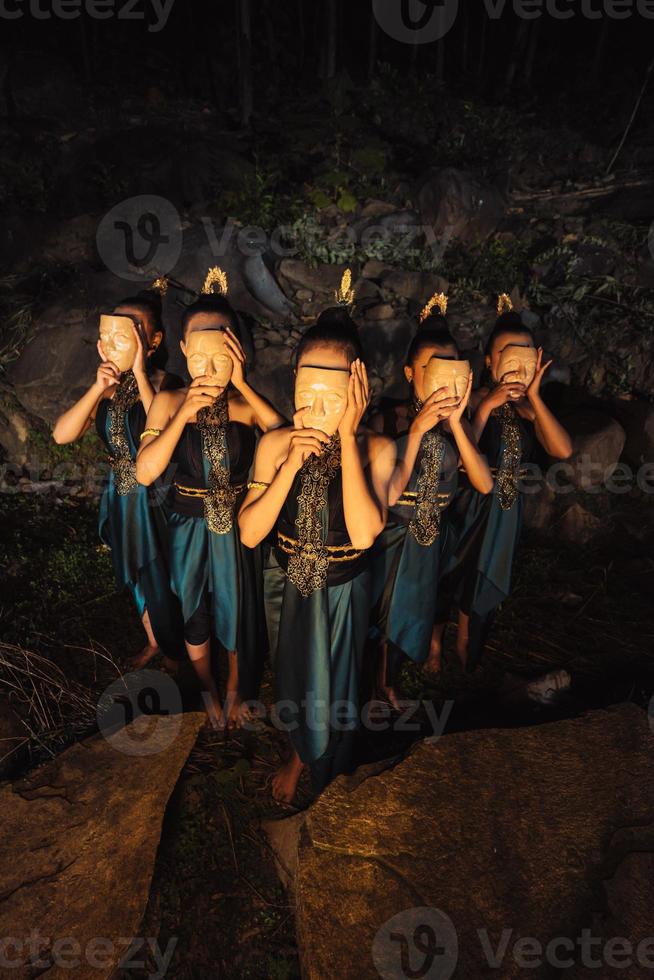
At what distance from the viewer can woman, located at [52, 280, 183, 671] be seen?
2.73 m

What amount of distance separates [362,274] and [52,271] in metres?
3.71

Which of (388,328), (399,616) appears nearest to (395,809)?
(399,616)

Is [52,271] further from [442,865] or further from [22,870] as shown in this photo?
[442,865]

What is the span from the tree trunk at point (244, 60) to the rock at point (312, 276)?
221 inches

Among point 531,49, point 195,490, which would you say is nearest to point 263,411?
point 195,490

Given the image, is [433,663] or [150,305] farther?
[433,663]

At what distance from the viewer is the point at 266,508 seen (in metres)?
2.07

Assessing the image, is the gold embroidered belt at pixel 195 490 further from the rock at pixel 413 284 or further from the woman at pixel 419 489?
the rock at pixel 413 284

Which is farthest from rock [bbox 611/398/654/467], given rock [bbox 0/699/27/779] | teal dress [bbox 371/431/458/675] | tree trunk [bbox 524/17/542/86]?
tree trunk [bbox 524/17/542/86]

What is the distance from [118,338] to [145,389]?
0.27 metres

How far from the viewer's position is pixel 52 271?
649 cm

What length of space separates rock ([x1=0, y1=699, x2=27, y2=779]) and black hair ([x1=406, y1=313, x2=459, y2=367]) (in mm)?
2674

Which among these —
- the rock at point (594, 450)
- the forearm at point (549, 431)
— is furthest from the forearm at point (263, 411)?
the rock at point (594, 450)

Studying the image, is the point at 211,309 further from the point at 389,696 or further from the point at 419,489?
the point at 389,696
